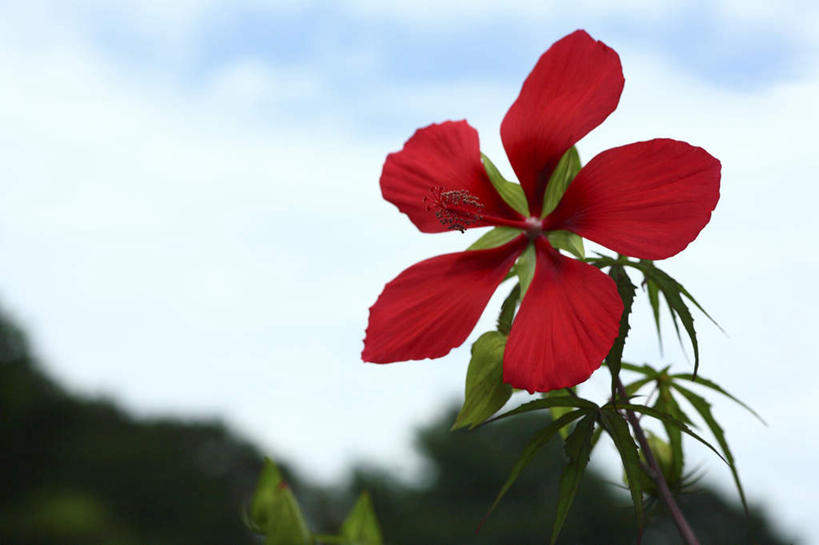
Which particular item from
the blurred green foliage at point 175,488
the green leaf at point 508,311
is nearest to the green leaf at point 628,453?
the green leaf at point 508,311

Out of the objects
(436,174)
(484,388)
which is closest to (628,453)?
(484,388)

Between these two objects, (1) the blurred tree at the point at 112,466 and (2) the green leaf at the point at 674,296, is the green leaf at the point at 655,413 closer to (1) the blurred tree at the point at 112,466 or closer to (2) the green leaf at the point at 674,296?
(2) the green leaf at the point at 674,296

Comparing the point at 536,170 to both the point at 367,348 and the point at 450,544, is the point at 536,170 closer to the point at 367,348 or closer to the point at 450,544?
the point at 367,348

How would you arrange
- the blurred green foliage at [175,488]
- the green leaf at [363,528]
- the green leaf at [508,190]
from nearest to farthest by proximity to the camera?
the green leaf at [508,190], the green leaf at [363,528], the blurred green foliage at [175,488]

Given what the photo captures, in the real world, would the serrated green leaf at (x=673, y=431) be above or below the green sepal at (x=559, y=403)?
below

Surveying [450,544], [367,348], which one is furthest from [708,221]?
[450,544]

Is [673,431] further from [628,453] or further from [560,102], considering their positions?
[560,102]
